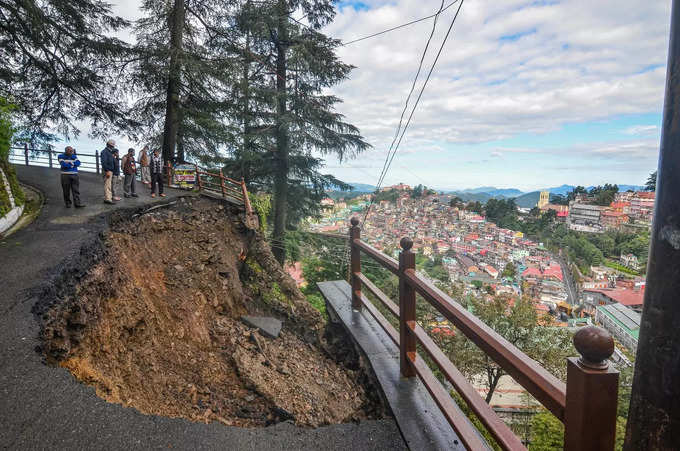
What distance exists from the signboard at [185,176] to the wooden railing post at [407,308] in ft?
37.3

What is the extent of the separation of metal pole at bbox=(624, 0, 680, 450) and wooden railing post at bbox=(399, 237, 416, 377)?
1.74 metres

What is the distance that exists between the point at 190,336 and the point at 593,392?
20.1 feet

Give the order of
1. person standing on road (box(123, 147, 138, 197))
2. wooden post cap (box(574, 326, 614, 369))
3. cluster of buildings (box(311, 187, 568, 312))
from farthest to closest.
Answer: cluster of buildings (box(311, 187, 568, 312)) → person standing on road (box(123, 147, 138, 197)) → wooden post cap (box(574, 326, 614, 369))

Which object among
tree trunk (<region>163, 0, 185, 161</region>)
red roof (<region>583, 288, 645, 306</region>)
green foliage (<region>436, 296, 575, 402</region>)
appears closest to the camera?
red roof (<region>583, 288, 645, 306</region>)

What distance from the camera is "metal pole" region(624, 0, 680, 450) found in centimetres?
78

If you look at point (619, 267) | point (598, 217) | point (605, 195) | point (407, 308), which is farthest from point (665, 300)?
point (605, 195)

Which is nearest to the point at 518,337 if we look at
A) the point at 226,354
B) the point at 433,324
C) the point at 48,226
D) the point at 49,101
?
the point at 433,324

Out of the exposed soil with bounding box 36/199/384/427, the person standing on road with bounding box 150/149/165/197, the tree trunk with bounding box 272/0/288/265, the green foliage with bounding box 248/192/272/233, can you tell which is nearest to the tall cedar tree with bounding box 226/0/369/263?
the tree trunk with bounding box 272/0/288/265

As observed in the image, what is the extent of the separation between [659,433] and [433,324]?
18.4m

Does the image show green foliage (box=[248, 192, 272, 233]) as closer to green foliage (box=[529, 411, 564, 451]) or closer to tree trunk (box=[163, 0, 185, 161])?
tree trunk (box=[163, 0, 185, 161])

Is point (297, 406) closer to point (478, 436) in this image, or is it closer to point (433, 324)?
point (478, 436)

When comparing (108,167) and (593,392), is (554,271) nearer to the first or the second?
(593,392)

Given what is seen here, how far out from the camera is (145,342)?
505 centimetres

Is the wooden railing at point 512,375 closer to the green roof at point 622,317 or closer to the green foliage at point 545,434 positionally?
the green roof at point 622,317
